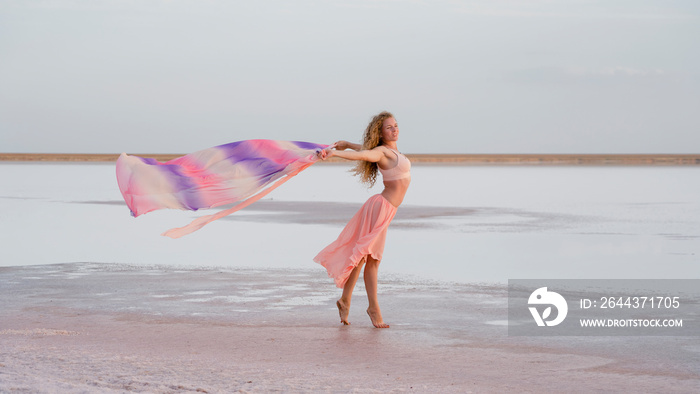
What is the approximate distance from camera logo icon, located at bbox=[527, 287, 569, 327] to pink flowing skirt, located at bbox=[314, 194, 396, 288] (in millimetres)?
1750

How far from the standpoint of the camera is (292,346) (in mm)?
7855

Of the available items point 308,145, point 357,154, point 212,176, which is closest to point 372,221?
point 357,154

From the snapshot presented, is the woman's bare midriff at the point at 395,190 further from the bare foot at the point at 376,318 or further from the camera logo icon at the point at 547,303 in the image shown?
the camera logo icon at the point at 547,303

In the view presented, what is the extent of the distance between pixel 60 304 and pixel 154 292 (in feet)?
4.19

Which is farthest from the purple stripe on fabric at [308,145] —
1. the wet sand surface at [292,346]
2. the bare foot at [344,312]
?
the bare foot at [344,312]

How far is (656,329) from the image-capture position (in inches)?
338

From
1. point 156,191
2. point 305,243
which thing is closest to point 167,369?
point 156,191

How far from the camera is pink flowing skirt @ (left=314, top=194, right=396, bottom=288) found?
30.0ft

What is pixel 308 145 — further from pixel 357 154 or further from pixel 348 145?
pixel 357 154

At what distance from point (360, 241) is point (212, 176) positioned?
6.12 ft

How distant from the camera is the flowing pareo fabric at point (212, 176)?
9523mm

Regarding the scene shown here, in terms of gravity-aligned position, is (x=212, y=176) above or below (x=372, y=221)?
above

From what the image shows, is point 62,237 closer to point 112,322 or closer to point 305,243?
point 305,243

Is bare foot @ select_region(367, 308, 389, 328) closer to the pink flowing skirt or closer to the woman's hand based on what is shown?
the pink flowing skirt
